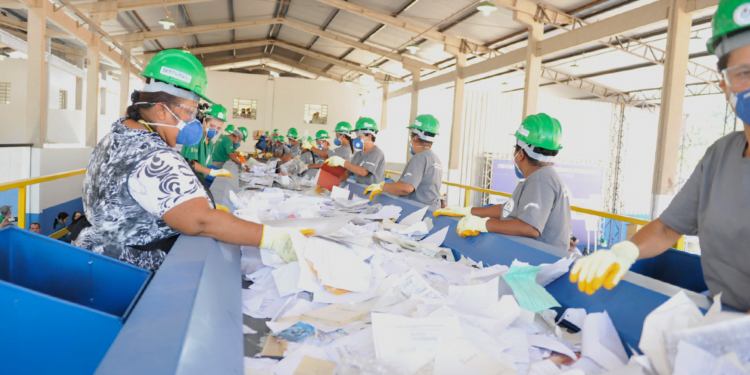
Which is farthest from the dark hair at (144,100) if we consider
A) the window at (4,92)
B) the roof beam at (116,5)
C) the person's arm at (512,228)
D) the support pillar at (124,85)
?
the window at (4,92)

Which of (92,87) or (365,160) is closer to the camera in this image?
(365,160)

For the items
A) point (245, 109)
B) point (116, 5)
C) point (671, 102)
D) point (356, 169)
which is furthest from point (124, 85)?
point (671, 102)

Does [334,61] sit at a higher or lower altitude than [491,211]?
higher

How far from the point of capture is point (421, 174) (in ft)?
15.6

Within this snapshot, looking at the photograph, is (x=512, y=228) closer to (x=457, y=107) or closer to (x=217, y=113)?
(x=217, y=113)

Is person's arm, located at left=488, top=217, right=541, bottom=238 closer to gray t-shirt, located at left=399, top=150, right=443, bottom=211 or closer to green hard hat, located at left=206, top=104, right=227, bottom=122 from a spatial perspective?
gray t-shirt, located at left=399, top=150, right=443, bottom=211

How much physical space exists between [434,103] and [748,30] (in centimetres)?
1972

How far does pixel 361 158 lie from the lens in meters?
6.37

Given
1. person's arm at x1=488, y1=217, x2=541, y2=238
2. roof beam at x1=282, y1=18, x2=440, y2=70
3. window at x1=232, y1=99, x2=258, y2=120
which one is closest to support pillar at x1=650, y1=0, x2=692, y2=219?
person's arm at x1=488, y1=217, x2=541, y2=238

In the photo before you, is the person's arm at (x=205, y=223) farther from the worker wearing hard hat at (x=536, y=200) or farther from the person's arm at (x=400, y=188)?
the person's arm at (x=400, y=188)

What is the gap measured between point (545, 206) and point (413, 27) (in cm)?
1186

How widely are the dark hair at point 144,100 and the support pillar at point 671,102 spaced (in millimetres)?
7929

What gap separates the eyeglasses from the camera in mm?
1321

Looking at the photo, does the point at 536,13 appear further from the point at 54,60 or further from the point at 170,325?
the point at 54,60
